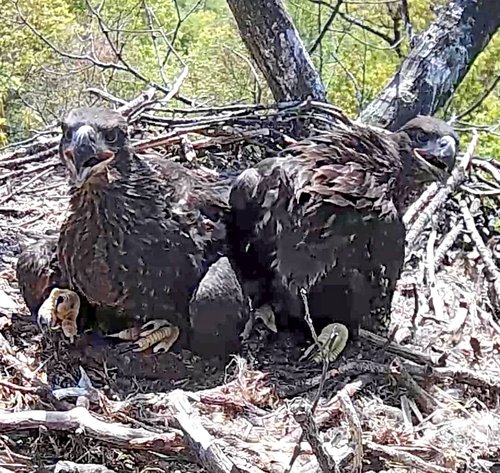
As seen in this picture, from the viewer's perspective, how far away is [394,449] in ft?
6.71

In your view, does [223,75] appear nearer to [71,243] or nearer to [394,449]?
[71,243]

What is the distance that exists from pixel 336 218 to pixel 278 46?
5.28 feet

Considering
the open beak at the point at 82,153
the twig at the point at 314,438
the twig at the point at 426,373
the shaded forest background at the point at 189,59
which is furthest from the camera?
the shaded forest background at the point at 189,59

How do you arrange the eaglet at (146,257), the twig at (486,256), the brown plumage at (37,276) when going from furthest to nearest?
the twig at (486,256)
the brown plumage at (37,276)
the eaglet at (146,257)

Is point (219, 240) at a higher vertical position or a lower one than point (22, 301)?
higher

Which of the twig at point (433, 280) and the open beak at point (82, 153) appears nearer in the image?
the open beak at point (82, 153)

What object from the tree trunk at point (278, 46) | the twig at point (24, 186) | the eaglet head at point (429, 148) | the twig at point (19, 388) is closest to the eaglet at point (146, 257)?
the twig at point (19, 388)

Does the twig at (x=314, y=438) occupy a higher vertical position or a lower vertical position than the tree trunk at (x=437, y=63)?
lower

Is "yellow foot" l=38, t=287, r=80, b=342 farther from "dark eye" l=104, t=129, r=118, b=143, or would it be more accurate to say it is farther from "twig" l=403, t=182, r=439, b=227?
"twig" l=403, t=182, r=439, b=227

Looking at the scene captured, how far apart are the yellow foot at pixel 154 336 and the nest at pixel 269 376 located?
41 mm

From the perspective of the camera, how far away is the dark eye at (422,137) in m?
2.76

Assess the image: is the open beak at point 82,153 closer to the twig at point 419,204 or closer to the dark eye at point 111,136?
the dark eye at point 111,136

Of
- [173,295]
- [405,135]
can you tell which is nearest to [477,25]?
[405,135]

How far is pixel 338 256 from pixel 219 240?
41 cm
